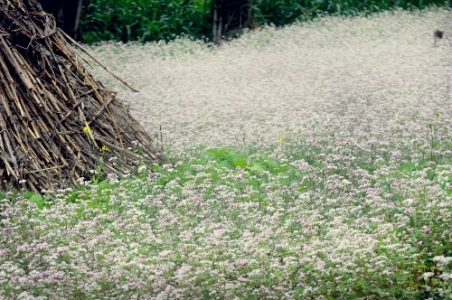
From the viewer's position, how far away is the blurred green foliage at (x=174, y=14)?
14805mm

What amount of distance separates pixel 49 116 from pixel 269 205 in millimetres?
2422

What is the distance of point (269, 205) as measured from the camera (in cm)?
568

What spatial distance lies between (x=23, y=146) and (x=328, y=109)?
3.28 m

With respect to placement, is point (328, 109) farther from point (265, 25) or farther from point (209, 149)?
point (265, 25)

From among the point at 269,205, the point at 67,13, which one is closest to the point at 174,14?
the point at 67,13

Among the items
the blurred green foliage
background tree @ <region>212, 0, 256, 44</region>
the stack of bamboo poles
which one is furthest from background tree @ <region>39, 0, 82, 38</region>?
the stack of bamboo poles

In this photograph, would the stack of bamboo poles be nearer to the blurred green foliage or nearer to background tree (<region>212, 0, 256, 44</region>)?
background tree (<region>212, 0, 256, 44</region>)

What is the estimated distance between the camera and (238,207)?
5.69 m

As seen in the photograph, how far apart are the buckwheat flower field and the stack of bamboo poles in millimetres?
350

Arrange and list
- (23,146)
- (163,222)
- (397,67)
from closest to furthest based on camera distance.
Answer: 1. (163,222)
2. (23,146)
3. (397,67)

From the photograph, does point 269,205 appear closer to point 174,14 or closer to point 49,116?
point 49,116

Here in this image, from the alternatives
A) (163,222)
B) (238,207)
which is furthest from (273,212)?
(163,222)

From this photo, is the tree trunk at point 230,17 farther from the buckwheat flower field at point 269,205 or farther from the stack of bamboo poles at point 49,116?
the stack of bamboo poles at point 49,116

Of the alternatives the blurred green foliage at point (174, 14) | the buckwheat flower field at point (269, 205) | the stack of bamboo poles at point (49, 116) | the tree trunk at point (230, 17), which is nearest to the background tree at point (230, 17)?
the tree trunk at point (230, 17)
